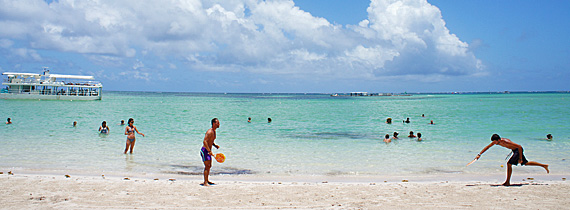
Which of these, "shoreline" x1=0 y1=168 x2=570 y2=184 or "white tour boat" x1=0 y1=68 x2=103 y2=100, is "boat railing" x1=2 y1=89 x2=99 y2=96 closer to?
"white tour boat" x1=0 y1=68 x2=103 y2=100

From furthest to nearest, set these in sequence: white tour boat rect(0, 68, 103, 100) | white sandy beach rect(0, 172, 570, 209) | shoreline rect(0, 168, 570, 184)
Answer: white tour boat rect(0, 68, 103, 100), shoreline rect(0, 168, 570, 184), white sandy beach rect(0, 172, 570, 209)

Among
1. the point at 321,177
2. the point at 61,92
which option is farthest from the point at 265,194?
the point at 61,92

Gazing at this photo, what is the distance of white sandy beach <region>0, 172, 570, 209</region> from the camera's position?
313 inches

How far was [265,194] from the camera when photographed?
29.5 ft

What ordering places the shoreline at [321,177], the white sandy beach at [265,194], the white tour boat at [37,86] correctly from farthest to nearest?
the white tour boat at [37,86] < the shoreline at [321,177] < the white sandy beach at [265,194]

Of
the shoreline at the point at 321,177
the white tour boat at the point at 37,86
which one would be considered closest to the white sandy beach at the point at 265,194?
the shoreline at the point at 321,177

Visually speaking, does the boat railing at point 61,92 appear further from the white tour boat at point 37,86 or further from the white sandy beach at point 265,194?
the white sandy beach at point 265,194

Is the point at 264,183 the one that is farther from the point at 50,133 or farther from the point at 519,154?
the point at 50,133

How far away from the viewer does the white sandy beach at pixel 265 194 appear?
26.1 feet

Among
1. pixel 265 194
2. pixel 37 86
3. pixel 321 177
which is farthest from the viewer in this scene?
pixel 37 86

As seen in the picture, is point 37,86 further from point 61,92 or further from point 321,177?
point 321,177

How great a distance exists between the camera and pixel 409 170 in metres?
13.1

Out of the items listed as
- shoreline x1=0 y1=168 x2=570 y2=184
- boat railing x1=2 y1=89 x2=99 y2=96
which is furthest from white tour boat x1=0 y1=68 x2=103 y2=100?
shoreline x1=0 y1=168 x2=570 y2=184

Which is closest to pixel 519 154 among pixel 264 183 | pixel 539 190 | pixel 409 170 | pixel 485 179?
pixel 539 190
